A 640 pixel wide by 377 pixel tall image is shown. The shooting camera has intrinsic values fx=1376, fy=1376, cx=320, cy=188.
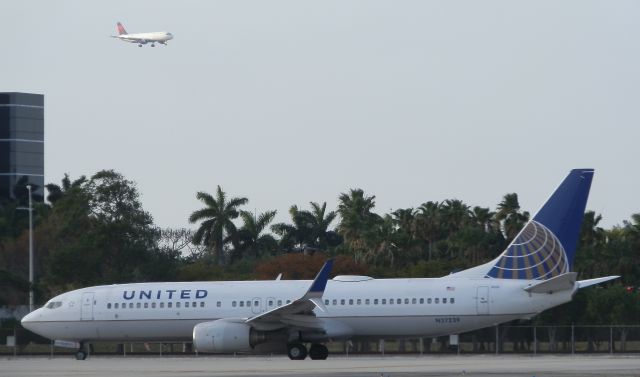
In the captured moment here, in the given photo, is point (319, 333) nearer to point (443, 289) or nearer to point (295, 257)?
point (443, 289)

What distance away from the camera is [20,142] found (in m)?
113

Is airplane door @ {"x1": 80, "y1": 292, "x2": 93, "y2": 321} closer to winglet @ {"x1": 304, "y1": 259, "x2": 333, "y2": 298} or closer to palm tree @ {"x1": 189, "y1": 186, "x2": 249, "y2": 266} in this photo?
winglet @ {"x1": 304, "y1": 259, "x2": 333, "y2": 298}

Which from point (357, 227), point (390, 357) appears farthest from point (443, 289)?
point (357, 227)

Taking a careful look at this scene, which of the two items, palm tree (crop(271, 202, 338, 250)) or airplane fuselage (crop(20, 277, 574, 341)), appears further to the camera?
palm tree (crop(271, 202, 338, 250))

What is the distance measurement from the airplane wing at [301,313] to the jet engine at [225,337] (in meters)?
0.31

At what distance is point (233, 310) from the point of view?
144 ft

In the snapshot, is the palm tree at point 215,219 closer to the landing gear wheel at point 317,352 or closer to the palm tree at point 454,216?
the palm tree at point 454,216

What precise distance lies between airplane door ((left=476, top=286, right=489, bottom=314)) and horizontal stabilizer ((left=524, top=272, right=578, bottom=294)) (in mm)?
1213

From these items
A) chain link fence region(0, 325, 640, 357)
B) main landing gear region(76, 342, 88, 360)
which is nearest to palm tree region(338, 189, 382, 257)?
chain link fence region(0, 325, 640, 357)

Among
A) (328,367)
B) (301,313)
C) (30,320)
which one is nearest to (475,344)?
(301,313)

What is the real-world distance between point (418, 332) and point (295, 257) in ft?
95.0

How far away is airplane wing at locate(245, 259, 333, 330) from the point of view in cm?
4044

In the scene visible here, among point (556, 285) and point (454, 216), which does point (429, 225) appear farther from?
point (556, 285)

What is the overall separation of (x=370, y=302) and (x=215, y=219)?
5095cm
